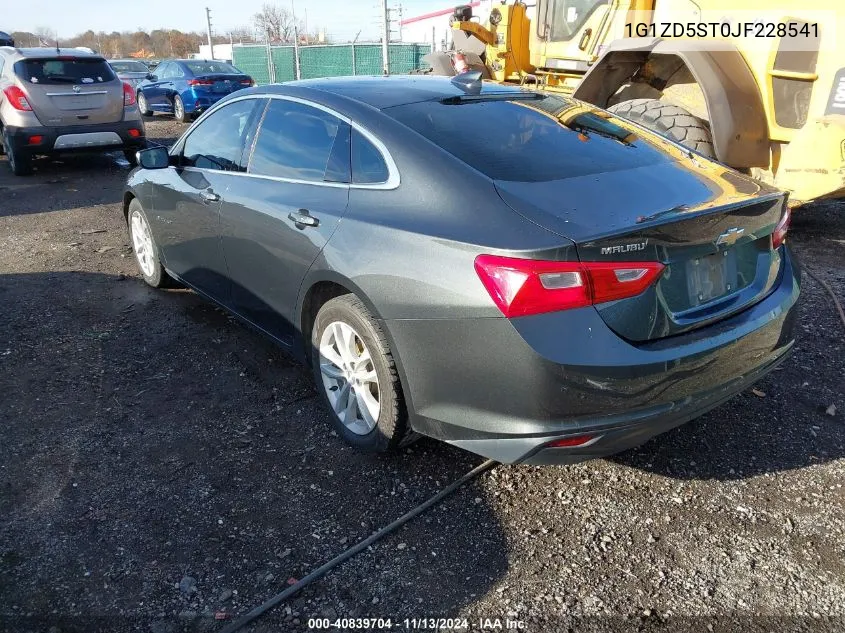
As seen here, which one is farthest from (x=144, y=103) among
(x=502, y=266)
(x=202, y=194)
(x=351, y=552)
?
(x=502, y=266)

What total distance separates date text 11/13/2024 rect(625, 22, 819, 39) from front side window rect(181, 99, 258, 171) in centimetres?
405

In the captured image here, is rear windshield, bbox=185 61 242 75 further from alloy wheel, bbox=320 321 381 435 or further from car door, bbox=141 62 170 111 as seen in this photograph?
alloy wheel, bbox=320 321 381 435

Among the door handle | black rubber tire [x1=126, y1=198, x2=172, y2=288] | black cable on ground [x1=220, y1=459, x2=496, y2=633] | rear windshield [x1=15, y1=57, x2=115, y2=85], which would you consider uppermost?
rear windshield [x1=15, y1=57, x2=115, y2=85]

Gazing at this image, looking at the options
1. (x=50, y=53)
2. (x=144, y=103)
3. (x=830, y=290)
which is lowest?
(x=830, y=290)

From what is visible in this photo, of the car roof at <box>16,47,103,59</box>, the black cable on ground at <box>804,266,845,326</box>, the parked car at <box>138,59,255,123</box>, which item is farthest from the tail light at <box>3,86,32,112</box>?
the black cable on ground at <box>804,266,845,326</box>

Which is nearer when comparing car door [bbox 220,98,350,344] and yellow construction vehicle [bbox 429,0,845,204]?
car door [bbox 220,98,350,344]

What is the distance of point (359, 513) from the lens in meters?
2.87

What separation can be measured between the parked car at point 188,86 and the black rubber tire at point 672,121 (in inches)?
478

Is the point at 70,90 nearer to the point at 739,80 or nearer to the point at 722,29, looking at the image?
the point at 722,29

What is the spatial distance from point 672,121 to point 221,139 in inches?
147

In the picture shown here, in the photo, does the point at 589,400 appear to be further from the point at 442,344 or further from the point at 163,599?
the point at 163,599

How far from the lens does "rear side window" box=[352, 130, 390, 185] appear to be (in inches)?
118

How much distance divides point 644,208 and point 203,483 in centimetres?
220

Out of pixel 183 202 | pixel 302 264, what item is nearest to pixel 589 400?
pixel 302 264
